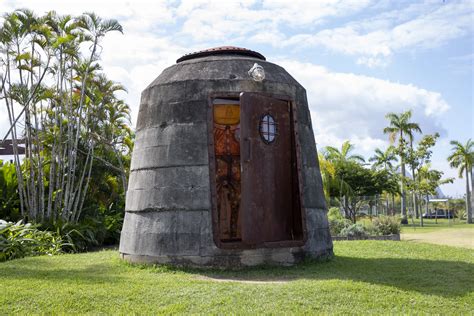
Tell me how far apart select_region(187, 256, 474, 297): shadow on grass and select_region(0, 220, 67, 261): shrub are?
5.16 meters

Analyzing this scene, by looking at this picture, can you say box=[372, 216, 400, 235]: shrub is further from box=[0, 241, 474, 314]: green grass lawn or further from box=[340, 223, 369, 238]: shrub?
box=[0, 241, 474, 314]: green grass lawn

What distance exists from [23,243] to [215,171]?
567 cm

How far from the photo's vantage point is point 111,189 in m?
22.2

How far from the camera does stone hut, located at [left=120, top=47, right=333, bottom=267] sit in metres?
7.78

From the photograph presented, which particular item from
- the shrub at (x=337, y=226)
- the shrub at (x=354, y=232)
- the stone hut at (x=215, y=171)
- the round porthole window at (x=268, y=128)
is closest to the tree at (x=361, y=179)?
the shrub at (x=337, y=226)

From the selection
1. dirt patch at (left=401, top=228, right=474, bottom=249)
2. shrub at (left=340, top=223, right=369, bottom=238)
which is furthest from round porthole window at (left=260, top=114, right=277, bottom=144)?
shrub at (left=340, top=223, right=369, bottom=238)

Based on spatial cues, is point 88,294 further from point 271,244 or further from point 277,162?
point 277,162

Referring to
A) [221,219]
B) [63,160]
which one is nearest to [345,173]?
[63,160]

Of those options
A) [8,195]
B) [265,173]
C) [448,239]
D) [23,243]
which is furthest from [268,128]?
[448,239]

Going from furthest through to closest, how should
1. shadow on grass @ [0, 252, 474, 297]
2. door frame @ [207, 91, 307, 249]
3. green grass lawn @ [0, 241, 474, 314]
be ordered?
door frame @ [207, 91, 307, 249] → shadow on grass @ [0, 252, 474, 297] → green grass lawn @ [0, 241, 474, 314]

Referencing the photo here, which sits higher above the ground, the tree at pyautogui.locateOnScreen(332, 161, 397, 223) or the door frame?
the tree at pyautogui.locateOnScreen(332, 161, 397, 223)

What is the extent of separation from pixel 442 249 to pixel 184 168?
6.96 m

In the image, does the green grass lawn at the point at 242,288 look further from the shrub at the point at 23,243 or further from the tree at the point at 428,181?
the tree at the point at 428,181

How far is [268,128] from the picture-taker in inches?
328
